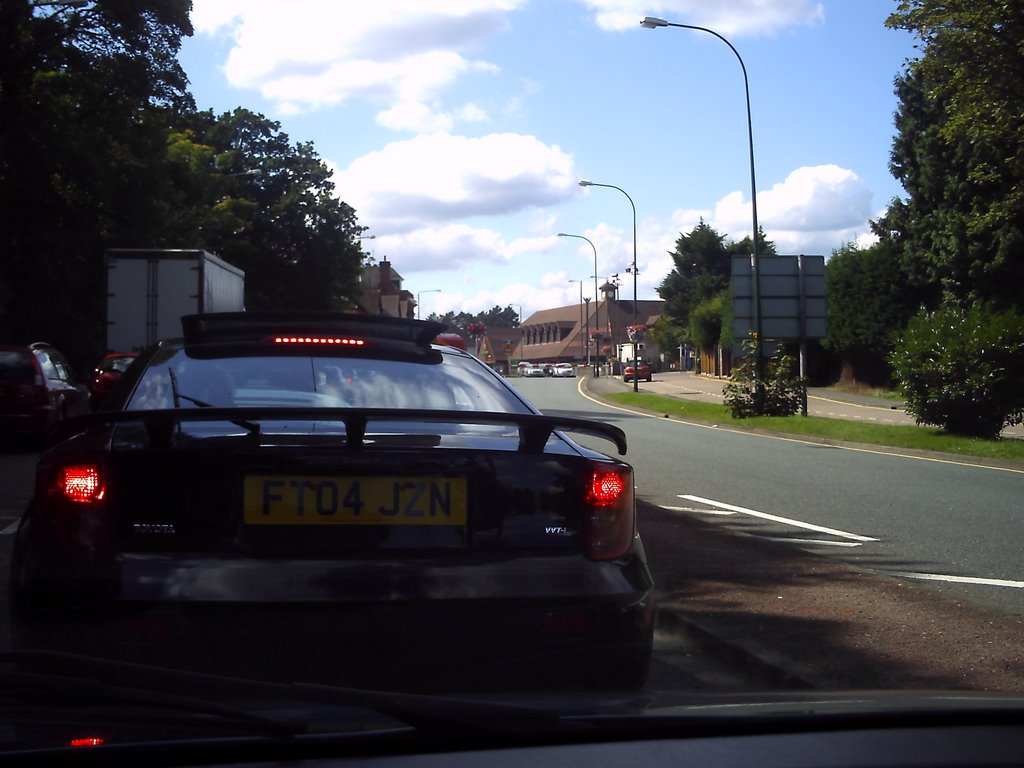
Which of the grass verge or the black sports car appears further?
the grass verge

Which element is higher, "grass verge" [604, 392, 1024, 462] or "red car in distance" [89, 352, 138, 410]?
"red car in distance" [89, 352, 138, 410]

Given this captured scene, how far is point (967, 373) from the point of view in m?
21.8

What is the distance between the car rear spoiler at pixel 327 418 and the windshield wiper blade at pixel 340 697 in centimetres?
85

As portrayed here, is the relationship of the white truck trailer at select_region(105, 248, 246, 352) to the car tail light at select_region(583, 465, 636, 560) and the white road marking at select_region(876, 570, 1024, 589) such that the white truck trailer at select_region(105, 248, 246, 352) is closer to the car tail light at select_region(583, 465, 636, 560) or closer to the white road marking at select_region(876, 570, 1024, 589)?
the white road marking at select_region(876, 570, 1024, 589)

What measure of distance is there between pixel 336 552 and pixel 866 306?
53748 millimetres

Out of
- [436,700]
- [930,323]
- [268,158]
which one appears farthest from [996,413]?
[268,158]

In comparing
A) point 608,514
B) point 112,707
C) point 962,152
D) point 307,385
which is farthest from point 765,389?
point 112,707

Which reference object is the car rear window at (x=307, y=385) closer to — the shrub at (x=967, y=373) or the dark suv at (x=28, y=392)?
the dark suv at (x=28, y=392)

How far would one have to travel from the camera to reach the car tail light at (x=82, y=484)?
317cm

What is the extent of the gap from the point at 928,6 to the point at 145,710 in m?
33.1

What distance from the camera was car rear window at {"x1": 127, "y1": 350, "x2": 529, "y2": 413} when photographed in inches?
160

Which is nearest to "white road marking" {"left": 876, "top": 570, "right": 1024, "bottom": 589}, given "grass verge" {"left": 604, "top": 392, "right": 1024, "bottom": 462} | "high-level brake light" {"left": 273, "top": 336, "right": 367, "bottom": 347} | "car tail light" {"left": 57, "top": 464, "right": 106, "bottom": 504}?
"high-level brake light" {"left": 273, "top": 336, "right": 367, "bottom": 347}

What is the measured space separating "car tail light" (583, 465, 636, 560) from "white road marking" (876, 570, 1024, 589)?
14.9 ft

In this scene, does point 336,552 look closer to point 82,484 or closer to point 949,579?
point 82,484
